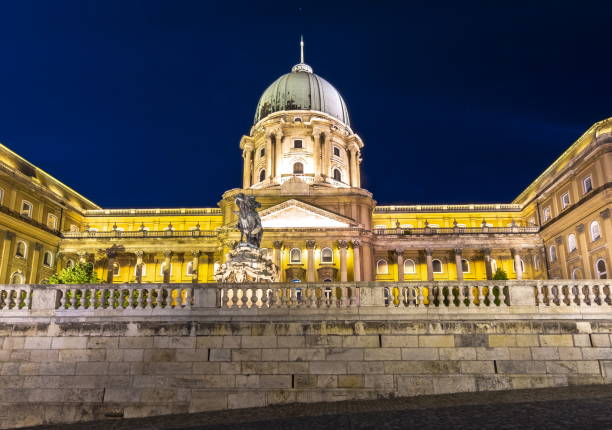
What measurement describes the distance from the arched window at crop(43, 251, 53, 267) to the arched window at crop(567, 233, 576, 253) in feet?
185

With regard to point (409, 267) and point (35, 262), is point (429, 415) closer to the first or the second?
point (409, 267)

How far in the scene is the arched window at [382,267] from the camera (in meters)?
59.2

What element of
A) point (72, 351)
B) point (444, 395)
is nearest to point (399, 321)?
point (444, 395)

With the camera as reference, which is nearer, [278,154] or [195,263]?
[195,263]

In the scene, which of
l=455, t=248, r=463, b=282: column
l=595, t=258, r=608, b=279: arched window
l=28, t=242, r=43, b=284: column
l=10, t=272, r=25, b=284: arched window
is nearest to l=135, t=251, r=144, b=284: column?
l=28, t=242, r=43, b=284: column

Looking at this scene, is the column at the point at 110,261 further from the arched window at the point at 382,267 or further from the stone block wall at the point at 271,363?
the stone block wall at the point at 271,363

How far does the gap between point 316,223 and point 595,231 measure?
26.2 meters

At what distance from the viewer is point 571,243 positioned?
50500 mm

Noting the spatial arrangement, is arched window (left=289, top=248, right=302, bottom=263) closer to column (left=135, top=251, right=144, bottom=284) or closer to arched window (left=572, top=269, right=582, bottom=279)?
column (left=135, top=251, right=144, bottom=284)

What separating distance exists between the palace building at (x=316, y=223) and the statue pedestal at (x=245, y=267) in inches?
863

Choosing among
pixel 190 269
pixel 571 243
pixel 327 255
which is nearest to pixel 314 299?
pixel 327 255

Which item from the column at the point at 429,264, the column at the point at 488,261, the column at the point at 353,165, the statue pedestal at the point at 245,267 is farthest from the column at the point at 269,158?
the statue pedestal at the point at 245,267

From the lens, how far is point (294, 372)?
12.4 m

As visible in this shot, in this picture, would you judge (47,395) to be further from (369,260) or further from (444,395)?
(369,260)
